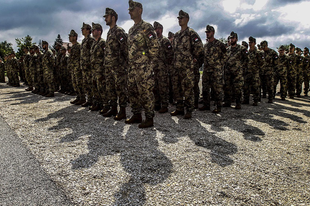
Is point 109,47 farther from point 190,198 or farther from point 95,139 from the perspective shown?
point 190,198

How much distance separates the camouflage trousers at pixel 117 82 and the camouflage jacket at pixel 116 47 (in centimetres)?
17

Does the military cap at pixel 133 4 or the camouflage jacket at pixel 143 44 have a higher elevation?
the military cap at pixel 133 4

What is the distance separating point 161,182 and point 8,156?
2.52m

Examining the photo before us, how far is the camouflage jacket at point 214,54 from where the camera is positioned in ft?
22.0

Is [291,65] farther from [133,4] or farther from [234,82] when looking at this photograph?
[133,4]

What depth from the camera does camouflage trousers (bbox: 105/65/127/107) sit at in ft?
18.2

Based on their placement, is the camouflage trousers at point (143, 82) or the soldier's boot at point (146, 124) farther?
the soldier's boot at point (146, 124)

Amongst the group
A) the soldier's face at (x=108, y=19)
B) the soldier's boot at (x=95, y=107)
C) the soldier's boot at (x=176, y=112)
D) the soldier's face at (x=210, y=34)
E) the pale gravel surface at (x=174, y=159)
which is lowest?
the pale gravel surface at (x=174, y=159)

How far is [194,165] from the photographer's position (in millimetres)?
3070

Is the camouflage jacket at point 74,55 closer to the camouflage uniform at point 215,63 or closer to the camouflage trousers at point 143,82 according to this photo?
the camouflage trousers at point 143,82

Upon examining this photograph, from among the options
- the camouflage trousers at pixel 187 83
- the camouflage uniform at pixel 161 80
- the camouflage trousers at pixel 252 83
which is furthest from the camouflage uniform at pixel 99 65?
the camouflage trousers at pixel 252 83

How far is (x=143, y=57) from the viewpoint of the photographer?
4.73 meters

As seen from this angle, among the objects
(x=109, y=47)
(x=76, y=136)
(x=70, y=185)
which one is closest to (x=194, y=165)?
(x=70, y=185)

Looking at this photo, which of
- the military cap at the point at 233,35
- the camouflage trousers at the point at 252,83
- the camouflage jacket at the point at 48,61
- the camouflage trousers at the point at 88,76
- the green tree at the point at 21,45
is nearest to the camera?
the camouflage trousers at the point at 88,76
